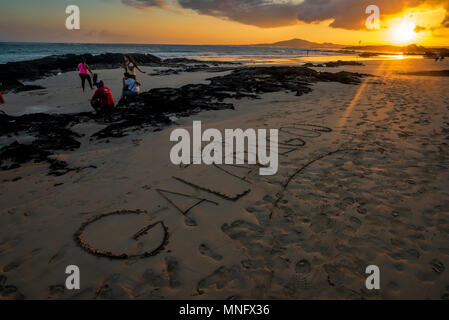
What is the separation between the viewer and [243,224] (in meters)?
3.01

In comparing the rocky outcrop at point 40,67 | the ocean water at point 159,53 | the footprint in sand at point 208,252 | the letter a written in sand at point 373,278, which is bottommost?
the letter a written in sand at point 373,278

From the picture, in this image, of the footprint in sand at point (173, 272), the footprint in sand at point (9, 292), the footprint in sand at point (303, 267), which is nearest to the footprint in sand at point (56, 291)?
the footprint in sand at point (9, 292)

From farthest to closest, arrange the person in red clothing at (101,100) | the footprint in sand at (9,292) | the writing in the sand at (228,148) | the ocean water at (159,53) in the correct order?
the ocean water at (159,53)
the person in red clothing at (101,100)
the writing in the sand at (228,148)
the footprint in sand at (9,292)

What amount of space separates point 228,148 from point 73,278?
3.72 metres

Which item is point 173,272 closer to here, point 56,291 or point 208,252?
point 208,252

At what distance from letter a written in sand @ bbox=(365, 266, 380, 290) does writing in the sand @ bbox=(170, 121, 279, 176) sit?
84.0 inches

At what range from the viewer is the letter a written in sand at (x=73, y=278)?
225cm

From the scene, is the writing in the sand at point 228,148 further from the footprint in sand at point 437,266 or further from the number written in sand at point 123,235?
the footprint in sand at point 437,266

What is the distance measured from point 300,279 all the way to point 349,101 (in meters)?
9.40

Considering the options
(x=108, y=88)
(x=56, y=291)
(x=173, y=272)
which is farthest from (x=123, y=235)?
(x=108, y=88)

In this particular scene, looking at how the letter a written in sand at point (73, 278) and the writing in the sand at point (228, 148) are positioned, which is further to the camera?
the writing in the sand at point (228, 148)

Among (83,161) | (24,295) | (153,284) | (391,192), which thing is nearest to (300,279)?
(153,284)

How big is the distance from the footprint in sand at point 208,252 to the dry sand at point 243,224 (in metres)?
0.01

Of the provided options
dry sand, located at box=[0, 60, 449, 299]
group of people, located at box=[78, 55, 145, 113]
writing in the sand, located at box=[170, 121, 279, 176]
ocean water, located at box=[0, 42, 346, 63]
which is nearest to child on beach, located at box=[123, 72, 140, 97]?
group of people, located at box=[78, 55, 145, 113]
